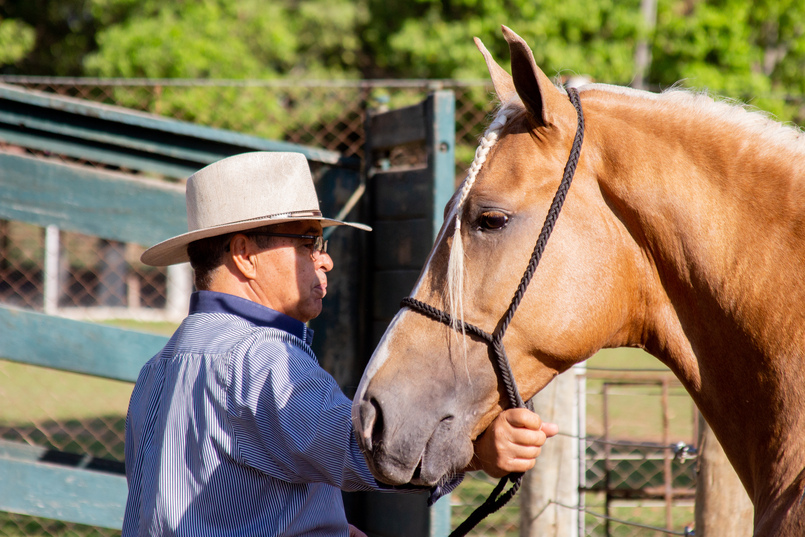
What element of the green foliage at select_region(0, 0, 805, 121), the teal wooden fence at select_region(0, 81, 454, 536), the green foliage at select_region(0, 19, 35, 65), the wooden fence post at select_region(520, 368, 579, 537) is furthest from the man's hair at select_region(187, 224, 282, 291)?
the green foliage at select_region(0, 19, 35, 65)

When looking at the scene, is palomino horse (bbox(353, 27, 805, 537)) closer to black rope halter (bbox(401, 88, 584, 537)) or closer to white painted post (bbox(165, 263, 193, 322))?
black rope halter (bbox(401, 88, 584, 537))

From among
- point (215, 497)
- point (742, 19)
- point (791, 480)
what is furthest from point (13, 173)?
point (742, 19)

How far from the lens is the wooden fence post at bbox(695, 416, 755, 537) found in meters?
2.43

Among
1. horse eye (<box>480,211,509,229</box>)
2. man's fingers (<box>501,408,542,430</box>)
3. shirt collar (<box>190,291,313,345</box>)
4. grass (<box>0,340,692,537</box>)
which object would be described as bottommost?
grass (<box>0,340,692,537</box>)

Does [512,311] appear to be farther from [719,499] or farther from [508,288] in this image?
[719,499]

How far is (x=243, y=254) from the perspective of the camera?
6.64ft

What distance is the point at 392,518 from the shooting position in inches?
119

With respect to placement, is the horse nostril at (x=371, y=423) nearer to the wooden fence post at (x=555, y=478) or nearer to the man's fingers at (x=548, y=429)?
the man's fingers at (x=548, y=429)

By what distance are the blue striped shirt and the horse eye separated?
0.57 m

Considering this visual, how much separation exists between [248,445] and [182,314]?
14.4 m

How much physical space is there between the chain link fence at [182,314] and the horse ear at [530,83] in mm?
380

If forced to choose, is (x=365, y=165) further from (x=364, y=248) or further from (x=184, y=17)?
(x=184, y=17)

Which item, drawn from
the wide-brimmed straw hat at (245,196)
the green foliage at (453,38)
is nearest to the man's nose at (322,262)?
the wide-brimmed straw hat at (245,196)

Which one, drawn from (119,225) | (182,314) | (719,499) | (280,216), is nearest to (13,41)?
(182,314)
